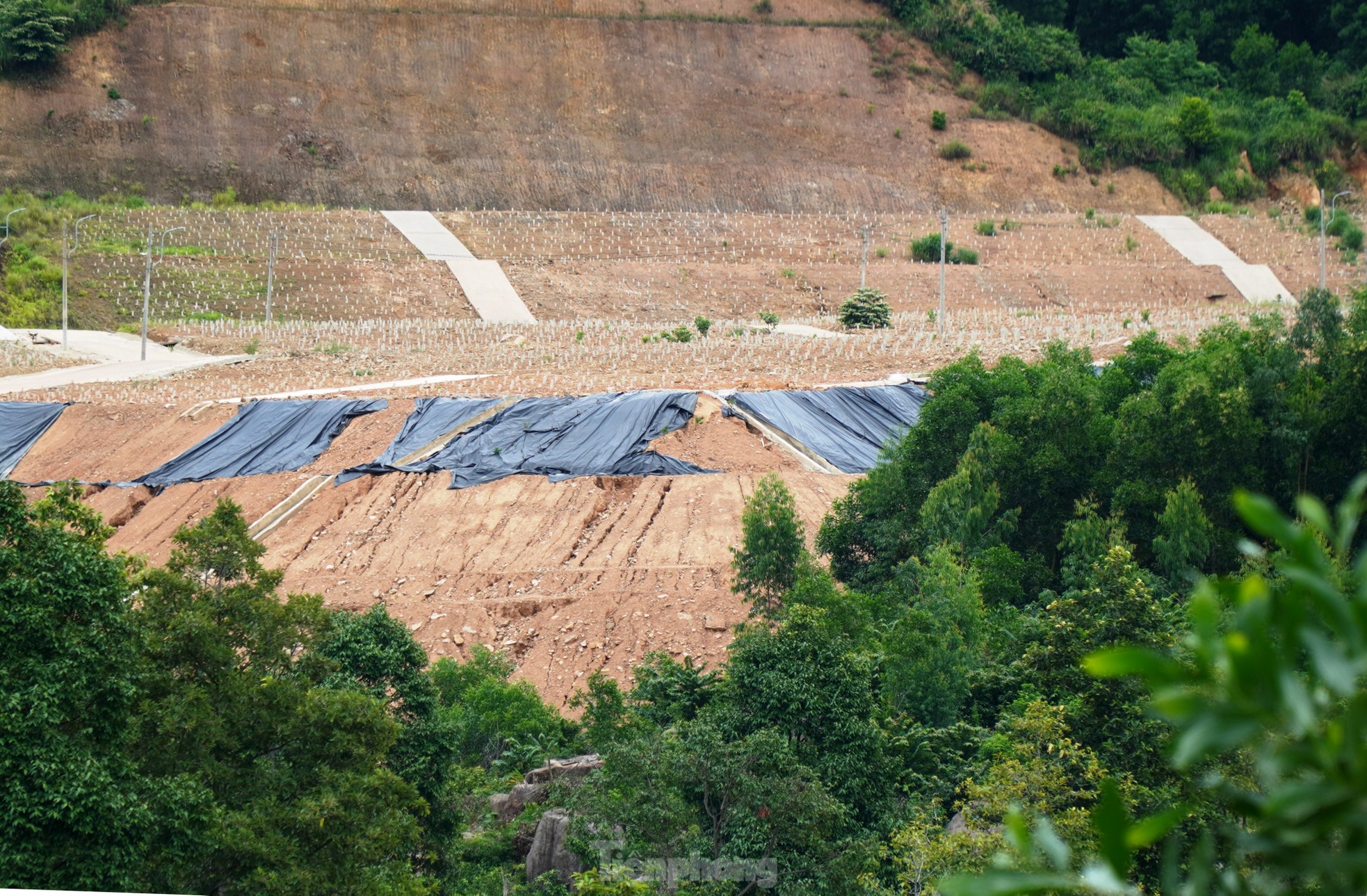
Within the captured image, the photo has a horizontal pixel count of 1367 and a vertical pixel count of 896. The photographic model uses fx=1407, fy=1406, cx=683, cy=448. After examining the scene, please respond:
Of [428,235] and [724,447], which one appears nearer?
[724,447]

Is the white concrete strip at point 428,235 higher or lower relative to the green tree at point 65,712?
lower

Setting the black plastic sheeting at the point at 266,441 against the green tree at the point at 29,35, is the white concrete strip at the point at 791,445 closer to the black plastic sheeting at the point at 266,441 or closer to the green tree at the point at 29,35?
the black plastic sheeting at the point at 266,441

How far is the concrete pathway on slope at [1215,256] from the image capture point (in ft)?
206

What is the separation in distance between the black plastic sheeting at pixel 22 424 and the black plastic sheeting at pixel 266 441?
4467 mm

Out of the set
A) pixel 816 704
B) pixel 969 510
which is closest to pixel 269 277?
pixel 969 510

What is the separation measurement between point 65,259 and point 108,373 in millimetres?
8940

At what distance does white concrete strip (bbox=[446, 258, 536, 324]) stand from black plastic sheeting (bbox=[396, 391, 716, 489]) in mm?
21647

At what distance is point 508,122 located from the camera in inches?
3078

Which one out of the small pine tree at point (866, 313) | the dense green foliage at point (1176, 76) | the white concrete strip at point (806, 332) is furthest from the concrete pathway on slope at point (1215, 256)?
the white concrete strip at point (806, 332)

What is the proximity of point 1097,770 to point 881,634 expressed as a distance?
23.3 feet

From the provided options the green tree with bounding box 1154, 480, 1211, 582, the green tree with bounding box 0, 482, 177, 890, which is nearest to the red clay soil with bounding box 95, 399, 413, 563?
the green tree with bounding box 1154, 480, 1211, 582

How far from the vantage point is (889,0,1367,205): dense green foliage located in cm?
8031

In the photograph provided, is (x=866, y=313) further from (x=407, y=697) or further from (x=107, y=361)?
(x=407, y=697)

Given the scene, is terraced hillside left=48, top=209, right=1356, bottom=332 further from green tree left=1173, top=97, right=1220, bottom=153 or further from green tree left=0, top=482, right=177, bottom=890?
green tree left=0, top=482, right=177, bottom=890
